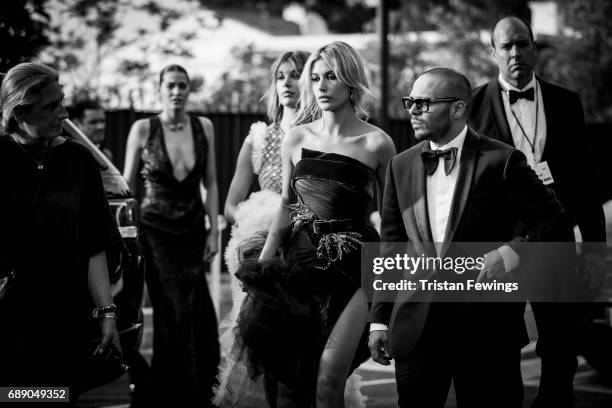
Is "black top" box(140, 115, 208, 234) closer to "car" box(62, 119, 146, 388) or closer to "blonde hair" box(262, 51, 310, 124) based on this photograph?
"car" box(62, 119, 146, 388)

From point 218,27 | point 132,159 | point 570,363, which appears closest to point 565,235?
point 570,363

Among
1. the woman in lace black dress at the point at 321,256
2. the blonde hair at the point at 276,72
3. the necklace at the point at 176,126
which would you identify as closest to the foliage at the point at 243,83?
the necklace at the point at 176,126

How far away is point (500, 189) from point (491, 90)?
1793 mm

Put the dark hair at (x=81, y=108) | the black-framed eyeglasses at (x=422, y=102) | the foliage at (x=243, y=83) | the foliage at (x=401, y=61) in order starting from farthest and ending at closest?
the foliage at (x=401, y=61)
the foliage at (x=243, y=83)
the dark hair at (x=81, y=108)
the black-framed eyeglasses at (x=422, y=102)

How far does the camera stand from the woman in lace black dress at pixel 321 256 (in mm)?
5387

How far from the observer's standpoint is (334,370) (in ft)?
17.3

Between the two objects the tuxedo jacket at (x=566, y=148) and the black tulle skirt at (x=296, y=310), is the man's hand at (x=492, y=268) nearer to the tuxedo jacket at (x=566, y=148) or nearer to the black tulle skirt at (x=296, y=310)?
the black tulle skirt at (x=296, y=310)

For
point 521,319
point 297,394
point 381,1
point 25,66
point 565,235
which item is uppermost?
point 381,1

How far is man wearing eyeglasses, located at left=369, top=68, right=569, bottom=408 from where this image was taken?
448 centimetres

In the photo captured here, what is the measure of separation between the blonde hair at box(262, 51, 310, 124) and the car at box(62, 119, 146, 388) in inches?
44.1

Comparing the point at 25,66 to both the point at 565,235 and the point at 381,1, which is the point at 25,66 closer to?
the point at 565,235

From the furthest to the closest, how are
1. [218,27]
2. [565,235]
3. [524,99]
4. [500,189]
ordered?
[218,27]
[524,99]
[565,235]
[500,189]

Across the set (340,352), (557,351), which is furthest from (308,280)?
(557,351)

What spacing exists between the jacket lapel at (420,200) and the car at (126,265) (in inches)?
85.6
